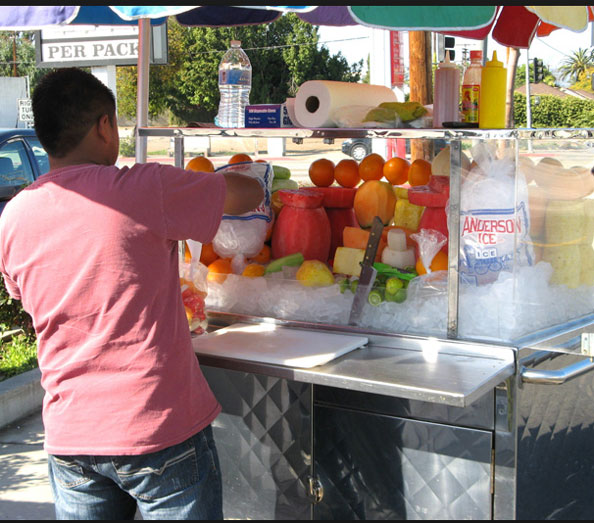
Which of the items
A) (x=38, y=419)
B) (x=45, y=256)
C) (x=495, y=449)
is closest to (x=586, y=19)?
(x=495, y=449)

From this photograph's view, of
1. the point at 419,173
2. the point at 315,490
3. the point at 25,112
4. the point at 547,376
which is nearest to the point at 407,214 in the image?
the point at 419,173

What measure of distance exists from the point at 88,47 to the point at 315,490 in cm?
517

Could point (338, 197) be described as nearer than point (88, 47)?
Yes

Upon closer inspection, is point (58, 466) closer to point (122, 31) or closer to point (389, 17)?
point (389, 17)

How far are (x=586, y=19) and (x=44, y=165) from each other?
608 centimetres

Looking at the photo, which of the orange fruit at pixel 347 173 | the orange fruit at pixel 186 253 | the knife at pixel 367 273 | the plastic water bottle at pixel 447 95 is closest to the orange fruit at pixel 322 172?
the orange fruit at pixel 347 173

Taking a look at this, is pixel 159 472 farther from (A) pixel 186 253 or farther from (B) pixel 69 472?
(A) pixel 186 253

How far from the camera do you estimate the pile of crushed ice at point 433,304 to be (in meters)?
2.37

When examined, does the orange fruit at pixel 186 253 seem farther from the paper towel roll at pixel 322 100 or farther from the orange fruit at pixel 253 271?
the paper towel roll at pixel 322 100

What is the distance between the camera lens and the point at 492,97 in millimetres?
2400

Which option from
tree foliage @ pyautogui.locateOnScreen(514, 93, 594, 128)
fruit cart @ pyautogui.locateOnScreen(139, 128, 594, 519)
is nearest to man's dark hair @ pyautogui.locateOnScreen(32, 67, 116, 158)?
fruit cart @ pyautogui.locateOnScreen(139, 128, 594, 519)

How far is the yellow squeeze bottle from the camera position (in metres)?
2.40

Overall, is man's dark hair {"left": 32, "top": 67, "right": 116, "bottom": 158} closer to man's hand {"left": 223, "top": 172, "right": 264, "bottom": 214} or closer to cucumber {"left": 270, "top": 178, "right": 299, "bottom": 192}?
man's hand {"left": 223, "top": 172, "right": 264, "bottom": 214}

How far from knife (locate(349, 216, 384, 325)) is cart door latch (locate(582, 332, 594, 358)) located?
75 cm
